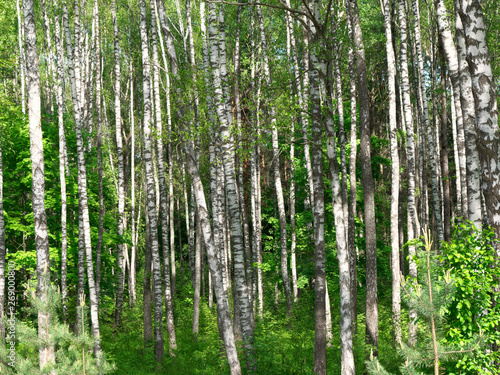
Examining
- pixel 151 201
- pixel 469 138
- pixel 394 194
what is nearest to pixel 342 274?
pixel 469 138

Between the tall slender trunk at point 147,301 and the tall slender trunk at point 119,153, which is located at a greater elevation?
the tall slender trunk at point 119,153

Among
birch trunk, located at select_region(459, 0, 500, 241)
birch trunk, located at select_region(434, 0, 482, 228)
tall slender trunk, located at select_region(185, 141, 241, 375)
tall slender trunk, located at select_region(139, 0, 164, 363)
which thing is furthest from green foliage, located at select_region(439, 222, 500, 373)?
tall slender trunk, located at select_region(139, 0, 164, 363)

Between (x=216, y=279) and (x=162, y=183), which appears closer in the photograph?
(x=216, y=279)

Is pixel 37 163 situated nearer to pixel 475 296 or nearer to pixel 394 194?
pixel 475 296

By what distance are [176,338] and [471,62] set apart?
598 inches

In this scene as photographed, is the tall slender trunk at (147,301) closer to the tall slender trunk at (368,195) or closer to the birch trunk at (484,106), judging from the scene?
the tall slender trunk at (368,195)

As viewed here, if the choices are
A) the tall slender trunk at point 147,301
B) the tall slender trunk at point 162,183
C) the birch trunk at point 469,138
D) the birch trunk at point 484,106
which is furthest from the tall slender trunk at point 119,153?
the birch trunk at point 484,106

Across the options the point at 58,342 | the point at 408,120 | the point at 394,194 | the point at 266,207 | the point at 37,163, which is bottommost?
the point at 58,342

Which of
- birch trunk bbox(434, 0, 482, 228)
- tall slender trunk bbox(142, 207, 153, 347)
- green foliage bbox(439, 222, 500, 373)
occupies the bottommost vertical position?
tall slender trunk bbox(142, 207, 153, 347)

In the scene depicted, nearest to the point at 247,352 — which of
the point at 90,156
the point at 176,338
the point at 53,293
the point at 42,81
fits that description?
the point at 53,293

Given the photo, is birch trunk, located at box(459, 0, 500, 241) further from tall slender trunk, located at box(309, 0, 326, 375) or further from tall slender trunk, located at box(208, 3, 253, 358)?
tall slender trunk, located at box(208, 3, 253, 358)

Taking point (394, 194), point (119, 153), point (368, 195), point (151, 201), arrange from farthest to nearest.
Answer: point (119, 153)
point (151, 201)
point (394, 194)
point (368, 195)

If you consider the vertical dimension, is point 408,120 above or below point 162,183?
above

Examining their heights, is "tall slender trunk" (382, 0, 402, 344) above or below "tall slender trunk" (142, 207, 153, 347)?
above
